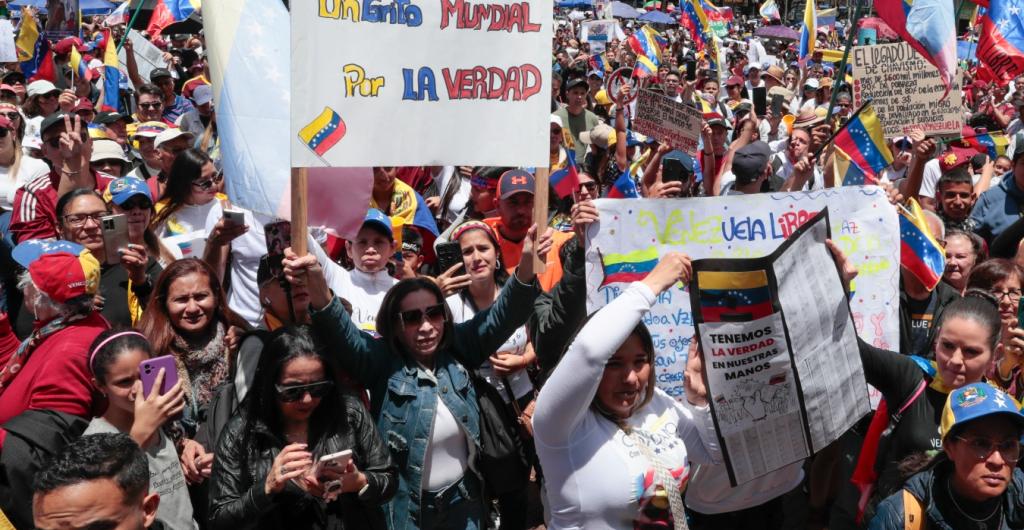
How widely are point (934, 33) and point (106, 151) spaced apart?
554 centimetres

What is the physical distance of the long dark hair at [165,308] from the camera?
4.02m

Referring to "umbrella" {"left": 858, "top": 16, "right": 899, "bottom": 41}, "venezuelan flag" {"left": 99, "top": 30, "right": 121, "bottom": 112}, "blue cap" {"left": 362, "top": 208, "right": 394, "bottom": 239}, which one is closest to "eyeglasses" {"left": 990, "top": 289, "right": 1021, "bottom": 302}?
"blue cap" {"left": 362, "top": 208, "right": 394, "bottom": 239}

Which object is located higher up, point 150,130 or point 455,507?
point 150,130

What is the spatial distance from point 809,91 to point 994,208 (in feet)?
30.5

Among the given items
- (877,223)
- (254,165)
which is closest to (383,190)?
(254,165)

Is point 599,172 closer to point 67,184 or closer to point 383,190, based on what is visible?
point 383,190

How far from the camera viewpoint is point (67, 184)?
6.07 m

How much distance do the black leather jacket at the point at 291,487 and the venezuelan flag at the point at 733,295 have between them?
1233 mm

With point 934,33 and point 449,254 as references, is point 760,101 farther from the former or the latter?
point 449,254

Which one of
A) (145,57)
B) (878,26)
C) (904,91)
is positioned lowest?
(145,57)

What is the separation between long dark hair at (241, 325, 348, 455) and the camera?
3.54 meters

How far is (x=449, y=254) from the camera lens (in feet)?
15.6

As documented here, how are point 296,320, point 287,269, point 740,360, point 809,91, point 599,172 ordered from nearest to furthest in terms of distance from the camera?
point 740,360
point 287,269
point 296,320
point 599,172
point 809,91

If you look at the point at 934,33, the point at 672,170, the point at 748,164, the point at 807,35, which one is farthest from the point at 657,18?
the point at 672,170
